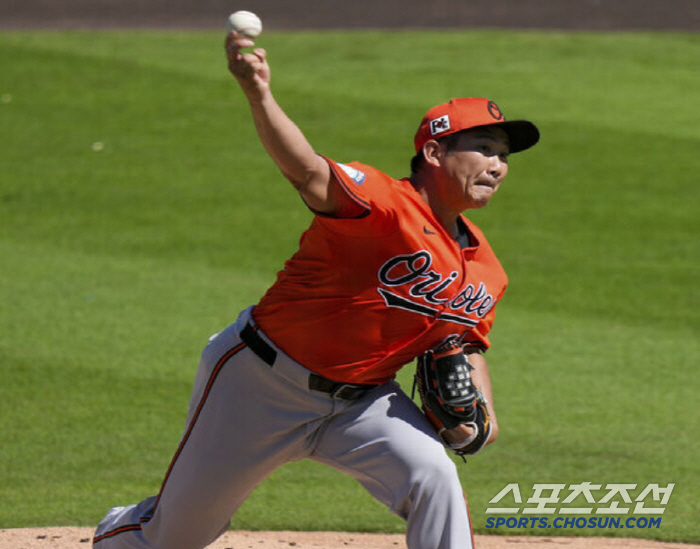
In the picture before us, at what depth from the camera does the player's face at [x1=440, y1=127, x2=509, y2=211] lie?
12.1 feet

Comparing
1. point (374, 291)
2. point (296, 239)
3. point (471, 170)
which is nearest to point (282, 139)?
point (374, 291)

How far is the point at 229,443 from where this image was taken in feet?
12.2

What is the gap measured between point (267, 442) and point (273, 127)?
1120mm

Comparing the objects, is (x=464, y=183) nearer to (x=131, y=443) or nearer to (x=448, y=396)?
(x=448, y=396)

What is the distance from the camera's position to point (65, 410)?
21.6 feet

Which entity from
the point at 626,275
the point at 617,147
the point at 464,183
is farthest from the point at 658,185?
the point at 464,183

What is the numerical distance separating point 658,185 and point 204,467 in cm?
883

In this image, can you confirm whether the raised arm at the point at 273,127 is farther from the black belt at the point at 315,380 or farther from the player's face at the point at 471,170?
the black belt at the point at 315,380

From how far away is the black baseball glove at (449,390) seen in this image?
376 centimetres

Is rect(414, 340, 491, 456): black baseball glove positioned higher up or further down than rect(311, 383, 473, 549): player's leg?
higher up

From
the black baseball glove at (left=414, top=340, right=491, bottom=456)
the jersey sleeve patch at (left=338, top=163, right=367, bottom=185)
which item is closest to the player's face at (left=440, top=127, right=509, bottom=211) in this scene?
the jersey sleeve patch at (left=338, top=163, right=367, bottom=185)

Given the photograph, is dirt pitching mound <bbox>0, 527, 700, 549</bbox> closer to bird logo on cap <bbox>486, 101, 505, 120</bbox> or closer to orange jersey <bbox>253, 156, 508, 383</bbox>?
orange jersey <bbox>253, 156, 508, 383</bbox>

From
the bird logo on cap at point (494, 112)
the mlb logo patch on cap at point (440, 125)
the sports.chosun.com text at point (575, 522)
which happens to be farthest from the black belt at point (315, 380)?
the sports.chosun.com text at point (575, 522)

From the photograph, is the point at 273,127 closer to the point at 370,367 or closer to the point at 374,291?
the point at 374,291
